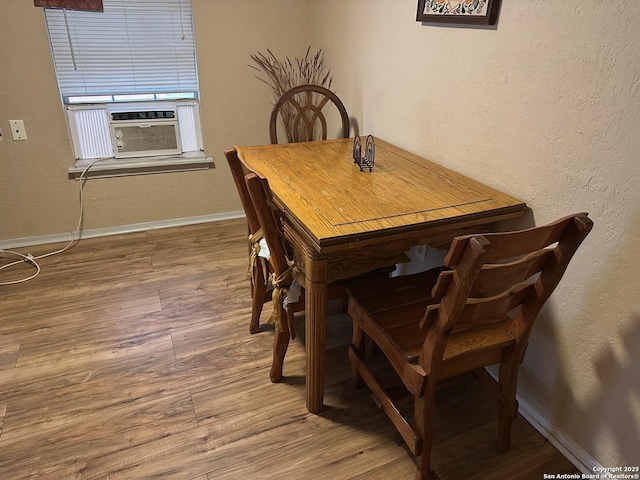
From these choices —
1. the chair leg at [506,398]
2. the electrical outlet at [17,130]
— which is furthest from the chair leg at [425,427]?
the electrical outlet at [17,130]

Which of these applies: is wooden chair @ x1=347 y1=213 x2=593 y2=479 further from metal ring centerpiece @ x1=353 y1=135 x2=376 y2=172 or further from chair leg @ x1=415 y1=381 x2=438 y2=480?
metal ring centerpiece @ x1=353 y1=135 x2=376 y2=172

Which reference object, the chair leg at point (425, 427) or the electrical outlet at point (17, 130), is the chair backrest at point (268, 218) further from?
the electrical outlet at point (17, 130)

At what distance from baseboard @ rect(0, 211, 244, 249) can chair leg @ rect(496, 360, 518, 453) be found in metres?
2.35

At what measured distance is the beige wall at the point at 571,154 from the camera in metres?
1.22

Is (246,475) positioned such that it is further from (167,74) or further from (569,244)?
(167,74)

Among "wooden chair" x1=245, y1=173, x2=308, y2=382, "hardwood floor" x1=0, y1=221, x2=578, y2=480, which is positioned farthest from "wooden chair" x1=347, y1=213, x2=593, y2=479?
"wooden chair" x1=245, y1=173, x2=308, y2=382

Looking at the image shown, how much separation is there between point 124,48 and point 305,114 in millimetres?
1195

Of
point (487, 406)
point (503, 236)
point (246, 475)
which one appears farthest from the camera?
point (487, 406)

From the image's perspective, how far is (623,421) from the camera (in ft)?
4.32

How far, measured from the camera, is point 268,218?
1440 millimetres

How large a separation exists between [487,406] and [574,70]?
1.24 meters

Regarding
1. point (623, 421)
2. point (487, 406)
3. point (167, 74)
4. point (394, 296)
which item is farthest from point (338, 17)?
point (623, 421)

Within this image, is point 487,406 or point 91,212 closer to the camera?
point 487,406

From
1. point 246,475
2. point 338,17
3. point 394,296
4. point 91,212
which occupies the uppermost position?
point 338,17
